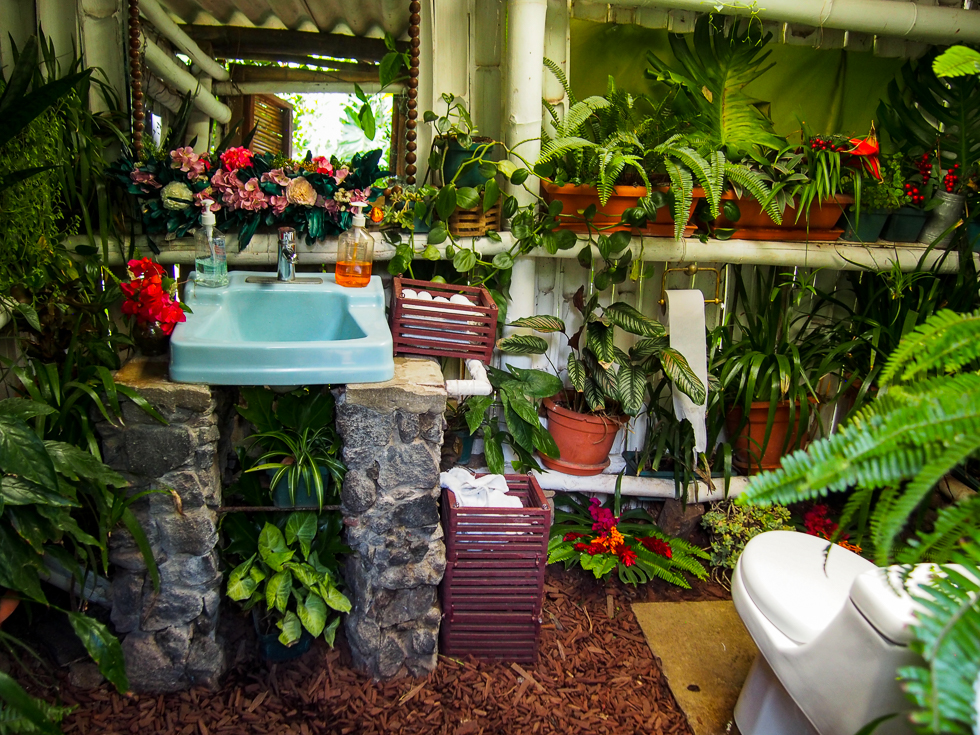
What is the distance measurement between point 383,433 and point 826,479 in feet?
3.69

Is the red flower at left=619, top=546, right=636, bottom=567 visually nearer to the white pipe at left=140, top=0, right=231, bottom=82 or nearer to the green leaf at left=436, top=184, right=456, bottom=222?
the green leaf at left=436, top=184, right=456, bottom=222

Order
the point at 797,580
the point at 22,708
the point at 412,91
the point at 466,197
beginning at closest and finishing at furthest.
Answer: the point at 22,708 < the point at 797,580 < the point at 466,197 < the point at 412,91

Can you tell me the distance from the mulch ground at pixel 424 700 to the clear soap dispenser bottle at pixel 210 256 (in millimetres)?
1050

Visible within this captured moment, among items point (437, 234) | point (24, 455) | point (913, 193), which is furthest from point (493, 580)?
point (913, 193)

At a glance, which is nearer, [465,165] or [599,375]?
[465,165]

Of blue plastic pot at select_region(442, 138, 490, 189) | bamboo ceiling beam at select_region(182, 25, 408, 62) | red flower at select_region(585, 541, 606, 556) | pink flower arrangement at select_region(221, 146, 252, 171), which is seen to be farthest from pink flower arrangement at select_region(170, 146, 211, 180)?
red flower at select_region(585, 541, 606, 556)

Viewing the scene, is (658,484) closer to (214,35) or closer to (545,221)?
(545,221)

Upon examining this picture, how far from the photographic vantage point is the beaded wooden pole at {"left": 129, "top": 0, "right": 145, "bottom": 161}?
2.01 meters

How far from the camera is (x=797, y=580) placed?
62.8 inches

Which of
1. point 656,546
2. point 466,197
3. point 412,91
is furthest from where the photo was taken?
point 656,546

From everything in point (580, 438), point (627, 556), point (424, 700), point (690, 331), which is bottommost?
point (424, 700)

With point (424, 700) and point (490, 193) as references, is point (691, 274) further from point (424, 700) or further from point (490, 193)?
point (424, 700)

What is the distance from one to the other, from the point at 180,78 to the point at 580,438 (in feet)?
5.52

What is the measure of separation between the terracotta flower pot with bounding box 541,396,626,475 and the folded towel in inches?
15.7
